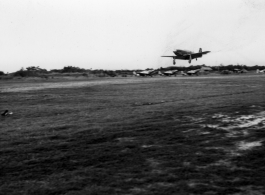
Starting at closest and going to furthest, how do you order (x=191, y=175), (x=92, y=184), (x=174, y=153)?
1. (x=92, y=184)
2. (x=191, y=175)
3. (x=174, y=153)

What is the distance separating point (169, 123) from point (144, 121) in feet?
2.53

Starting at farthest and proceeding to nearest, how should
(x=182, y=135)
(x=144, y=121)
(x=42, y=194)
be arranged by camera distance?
(x=144, y=121) < (x=182, y=135) < (x=42, y=194)

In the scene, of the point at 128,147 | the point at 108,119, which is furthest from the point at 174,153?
the point at 108,119

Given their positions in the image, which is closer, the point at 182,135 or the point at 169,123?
the point at 182,135

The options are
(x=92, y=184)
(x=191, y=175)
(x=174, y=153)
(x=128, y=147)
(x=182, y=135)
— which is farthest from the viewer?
(x=182, y=135)

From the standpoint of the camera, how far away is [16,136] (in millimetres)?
5934

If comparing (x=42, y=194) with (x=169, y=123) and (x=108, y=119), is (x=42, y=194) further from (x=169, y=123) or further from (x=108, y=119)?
(x=108, y=119)

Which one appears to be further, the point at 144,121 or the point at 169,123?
the point at 144,121

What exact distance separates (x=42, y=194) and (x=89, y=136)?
2.84 m

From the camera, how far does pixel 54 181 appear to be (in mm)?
3344

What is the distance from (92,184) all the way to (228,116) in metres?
5.79

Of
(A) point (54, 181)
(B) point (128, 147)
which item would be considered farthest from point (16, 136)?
(A) point (54, 181)

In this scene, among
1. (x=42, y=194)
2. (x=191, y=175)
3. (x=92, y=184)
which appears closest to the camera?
(x=42, y=194)

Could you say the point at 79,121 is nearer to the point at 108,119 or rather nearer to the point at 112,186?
the point at 108,119
